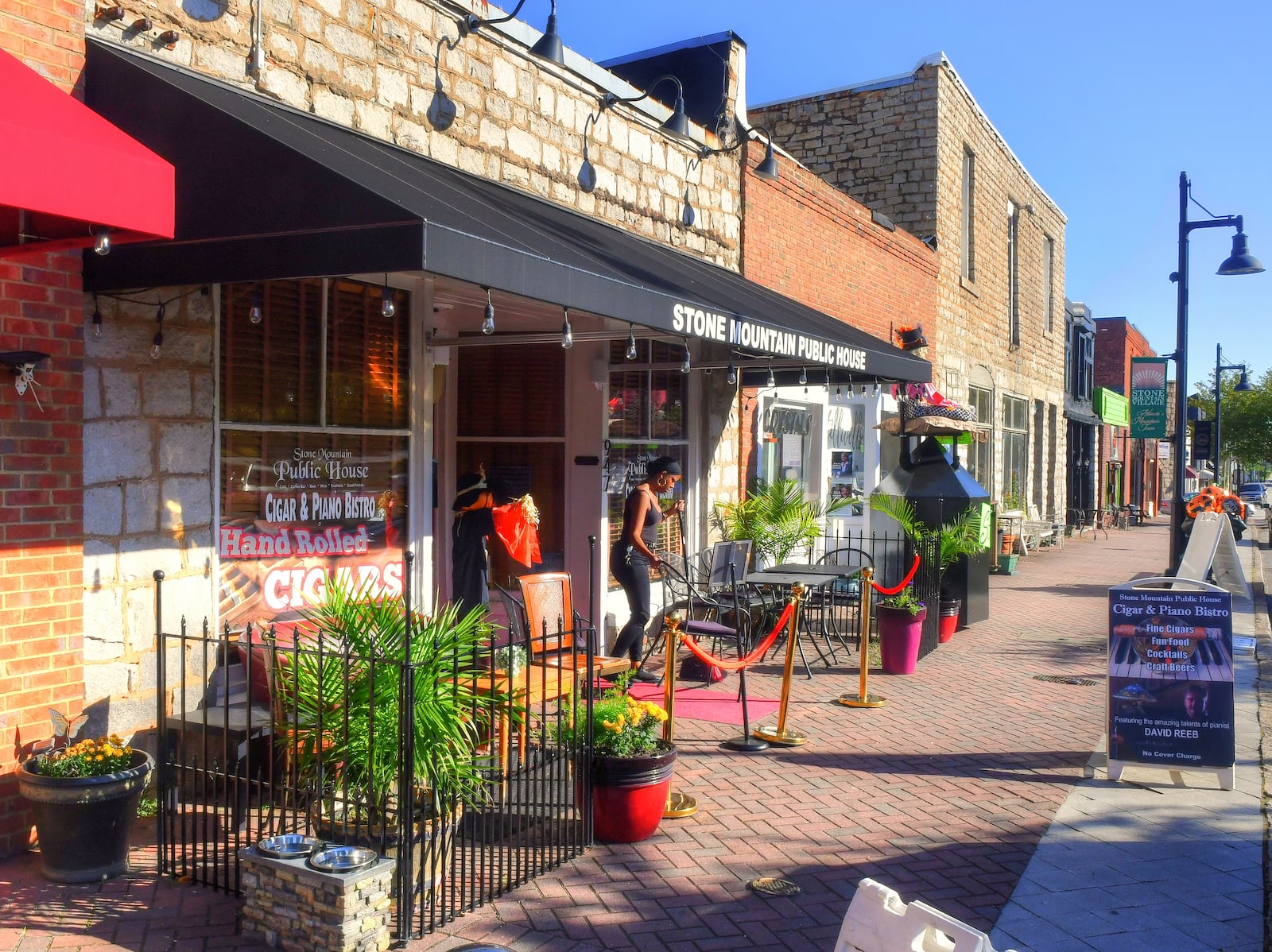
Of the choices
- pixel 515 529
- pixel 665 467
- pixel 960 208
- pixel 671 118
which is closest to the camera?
pixel 515 529

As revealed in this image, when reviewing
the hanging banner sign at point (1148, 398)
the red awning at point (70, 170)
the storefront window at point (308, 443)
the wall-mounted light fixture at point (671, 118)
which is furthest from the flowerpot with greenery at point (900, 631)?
the hanging banner sign at point (1148, 398)

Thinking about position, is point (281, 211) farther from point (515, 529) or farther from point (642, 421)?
point (642, 421)

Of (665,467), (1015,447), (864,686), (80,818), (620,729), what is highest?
(1015,447)

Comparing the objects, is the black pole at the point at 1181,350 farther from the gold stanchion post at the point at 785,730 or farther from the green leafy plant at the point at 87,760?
the green leafy plant at the point at 87,760

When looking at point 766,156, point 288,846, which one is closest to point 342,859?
point 288,846

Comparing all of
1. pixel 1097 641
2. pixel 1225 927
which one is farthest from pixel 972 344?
pixel 1225 927

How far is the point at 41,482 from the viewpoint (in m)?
5.04

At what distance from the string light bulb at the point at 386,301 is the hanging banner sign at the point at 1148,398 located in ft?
60.6

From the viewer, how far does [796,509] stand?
11961 millimetres

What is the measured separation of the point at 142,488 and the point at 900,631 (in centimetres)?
629

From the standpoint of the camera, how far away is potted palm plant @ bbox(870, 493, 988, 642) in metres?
11.1

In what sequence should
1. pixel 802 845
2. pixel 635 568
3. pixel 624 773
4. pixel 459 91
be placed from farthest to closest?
1. pixel 635 568
2. pixel 459 91
3. pixel 802 845
4. pixel 624 773

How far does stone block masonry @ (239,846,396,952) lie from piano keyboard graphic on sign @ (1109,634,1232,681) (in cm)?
455

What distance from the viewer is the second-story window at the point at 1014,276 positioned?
23.9 metres
